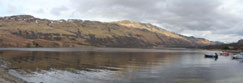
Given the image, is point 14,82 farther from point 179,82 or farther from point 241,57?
point 241,57

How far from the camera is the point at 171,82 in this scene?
3791 cm

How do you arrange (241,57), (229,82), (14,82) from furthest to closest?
(241,57)
(229,82)
(14,82)

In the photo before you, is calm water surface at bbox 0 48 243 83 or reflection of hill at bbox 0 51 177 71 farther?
reflection of hill at bbox 0 51 177 71

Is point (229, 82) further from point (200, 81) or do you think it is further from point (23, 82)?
point (23, 82)

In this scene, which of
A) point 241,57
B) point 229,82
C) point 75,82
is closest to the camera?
point 75,82

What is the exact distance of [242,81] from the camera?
135 feet

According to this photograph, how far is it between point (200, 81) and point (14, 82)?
1297 inches

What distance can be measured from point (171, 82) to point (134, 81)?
6.71m

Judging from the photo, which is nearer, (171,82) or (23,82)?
(23,82)

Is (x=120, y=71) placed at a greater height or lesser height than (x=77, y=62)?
lesser

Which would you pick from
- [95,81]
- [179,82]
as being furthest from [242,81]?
[95,81]

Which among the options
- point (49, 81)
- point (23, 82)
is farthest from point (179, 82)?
point (23, 82)

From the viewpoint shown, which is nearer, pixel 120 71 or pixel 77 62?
pixel 120 71

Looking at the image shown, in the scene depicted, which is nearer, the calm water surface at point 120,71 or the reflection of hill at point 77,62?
the calm water surface at point 120,71
